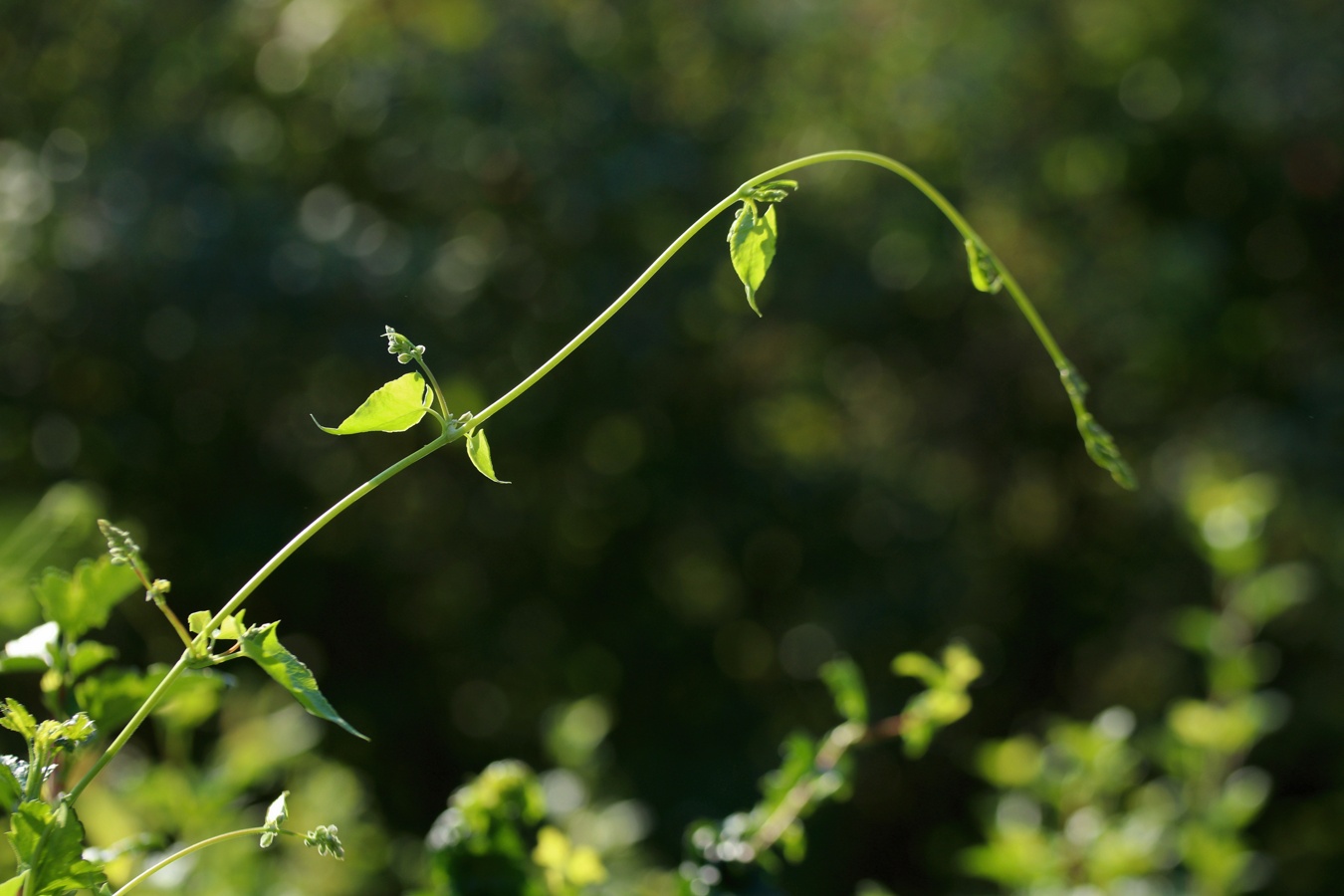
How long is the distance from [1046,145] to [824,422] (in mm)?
1150

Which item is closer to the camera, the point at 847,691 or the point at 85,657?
the point at 85,657

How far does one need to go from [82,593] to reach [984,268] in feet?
1.40

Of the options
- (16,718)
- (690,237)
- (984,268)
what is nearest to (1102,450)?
(984,268)

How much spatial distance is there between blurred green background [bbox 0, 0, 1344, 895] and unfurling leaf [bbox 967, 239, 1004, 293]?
2.29 meters

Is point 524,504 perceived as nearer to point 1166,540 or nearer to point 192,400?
point 192,400

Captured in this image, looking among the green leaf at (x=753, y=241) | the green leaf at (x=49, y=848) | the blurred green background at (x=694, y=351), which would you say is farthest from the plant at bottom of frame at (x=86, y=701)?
the blurred green background at (x=694, y=351)

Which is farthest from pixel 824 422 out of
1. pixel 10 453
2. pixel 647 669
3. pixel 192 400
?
pixel 10 453

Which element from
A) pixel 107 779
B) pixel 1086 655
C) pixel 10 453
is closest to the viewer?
pixel 107 779

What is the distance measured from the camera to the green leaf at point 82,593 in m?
0.51

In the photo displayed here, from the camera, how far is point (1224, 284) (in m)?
3.77

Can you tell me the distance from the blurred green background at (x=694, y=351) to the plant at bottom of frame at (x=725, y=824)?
6.83ft

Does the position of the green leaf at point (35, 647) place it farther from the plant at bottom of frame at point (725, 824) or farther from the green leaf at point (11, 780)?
the plant at bottom of frame at point (725, 824)

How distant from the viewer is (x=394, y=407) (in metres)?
0.42

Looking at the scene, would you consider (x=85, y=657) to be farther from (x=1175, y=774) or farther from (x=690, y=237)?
(x=1175, y=774)
